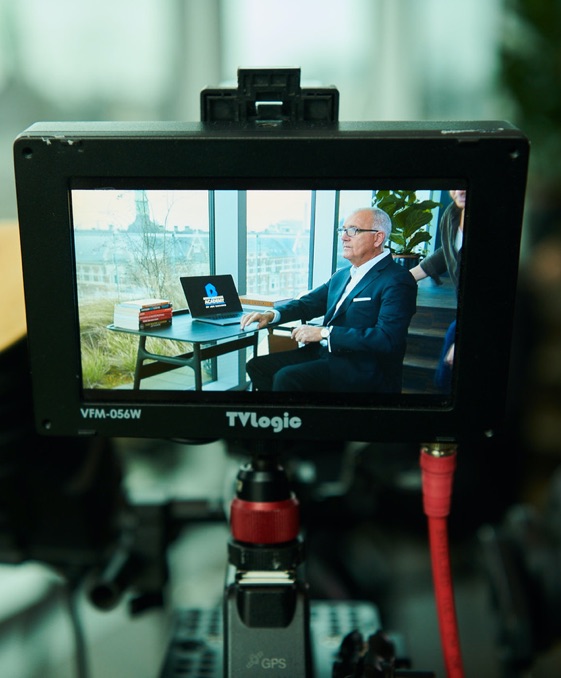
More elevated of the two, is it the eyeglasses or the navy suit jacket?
the eyeglasses

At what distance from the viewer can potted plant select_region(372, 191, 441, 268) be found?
20.0 inches

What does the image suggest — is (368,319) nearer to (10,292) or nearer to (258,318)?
(258,318)

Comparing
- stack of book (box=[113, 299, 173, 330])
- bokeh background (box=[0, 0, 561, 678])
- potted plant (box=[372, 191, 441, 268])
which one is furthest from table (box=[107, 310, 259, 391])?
bokeh background (box=[0, 0, 561, 678])

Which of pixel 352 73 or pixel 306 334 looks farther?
pixel 352 73

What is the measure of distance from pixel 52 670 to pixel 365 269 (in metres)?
0.51

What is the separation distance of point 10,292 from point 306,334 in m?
0.33

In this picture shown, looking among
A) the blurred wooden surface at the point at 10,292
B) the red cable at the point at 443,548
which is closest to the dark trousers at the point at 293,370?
the red cable at the point at 443,548

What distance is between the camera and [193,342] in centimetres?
54

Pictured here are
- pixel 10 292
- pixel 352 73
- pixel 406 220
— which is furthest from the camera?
pixel 352 73

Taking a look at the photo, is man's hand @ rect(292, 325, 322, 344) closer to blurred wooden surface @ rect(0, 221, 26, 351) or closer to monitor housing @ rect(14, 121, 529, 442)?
monitor housing @ rect(14, 121, 529, 442)

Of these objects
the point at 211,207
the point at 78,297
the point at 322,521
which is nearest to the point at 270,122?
the point at 211,207

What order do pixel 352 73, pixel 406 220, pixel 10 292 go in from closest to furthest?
1. pixel 406 220
2. pixel 10 292
3. pixel 352 73

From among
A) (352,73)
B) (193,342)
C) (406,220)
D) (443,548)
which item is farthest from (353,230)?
(352,73)

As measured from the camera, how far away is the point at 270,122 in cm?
54
